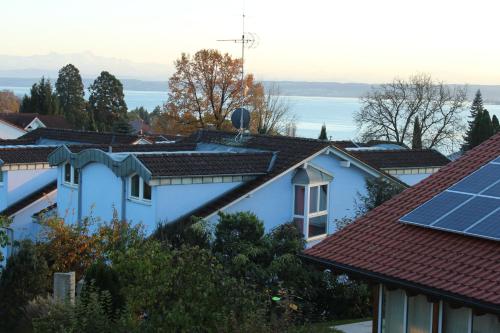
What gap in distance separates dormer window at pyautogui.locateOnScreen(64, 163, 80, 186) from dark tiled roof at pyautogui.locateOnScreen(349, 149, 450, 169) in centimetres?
998

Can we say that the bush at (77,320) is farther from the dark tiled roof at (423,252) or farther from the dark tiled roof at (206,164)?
the dark tiled roof at (206,164)

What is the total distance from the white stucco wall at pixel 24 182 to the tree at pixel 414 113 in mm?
35318

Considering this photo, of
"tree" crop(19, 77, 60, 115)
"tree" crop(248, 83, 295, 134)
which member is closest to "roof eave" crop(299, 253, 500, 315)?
"tree" crop(248, 83, 295, 134)

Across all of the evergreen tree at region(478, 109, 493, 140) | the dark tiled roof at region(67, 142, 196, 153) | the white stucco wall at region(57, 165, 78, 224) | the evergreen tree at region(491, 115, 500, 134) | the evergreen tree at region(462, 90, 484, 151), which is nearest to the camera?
the white stucco wall at region(57, 165, 78, 224)

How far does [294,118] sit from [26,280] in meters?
65.6

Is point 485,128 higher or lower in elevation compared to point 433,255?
higher

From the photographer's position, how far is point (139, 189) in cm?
2156

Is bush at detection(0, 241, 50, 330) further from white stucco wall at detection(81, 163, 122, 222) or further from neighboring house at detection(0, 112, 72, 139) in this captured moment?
neighboring house at detection(0, 112, 72, 139)

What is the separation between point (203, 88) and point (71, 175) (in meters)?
32.2

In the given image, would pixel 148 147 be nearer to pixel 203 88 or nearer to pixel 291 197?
pixel 291 197

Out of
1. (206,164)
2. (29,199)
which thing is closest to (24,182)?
(29,199)

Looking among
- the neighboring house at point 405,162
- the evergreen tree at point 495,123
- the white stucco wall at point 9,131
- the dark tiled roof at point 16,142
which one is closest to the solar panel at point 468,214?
the neighboring house at point 405,162

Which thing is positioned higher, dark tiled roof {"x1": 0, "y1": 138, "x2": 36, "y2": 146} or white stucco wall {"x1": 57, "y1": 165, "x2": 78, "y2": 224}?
dark tiled roof {"x1": 0, "y1": 138, "x2": 36, "y2": 146}

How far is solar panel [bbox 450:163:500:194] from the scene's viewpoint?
1140 centimetres
